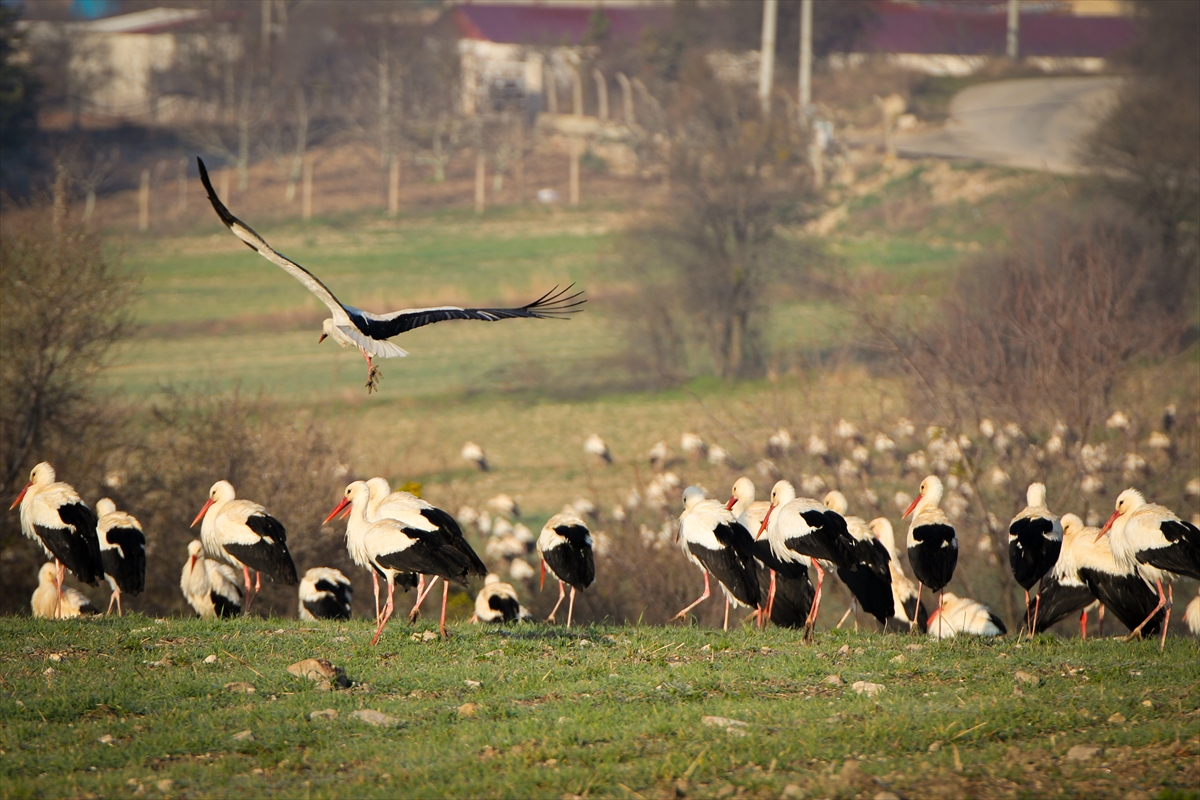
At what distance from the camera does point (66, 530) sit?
1098cm

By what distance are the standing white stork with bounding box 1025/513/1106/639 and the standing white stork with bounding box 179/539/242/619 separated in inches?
294

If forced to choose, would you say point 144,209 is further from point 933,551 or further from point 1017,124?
point 933,551

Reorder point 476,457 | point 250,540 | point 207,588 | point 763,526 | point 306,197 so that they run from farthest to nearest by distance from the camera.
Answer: point 306,197 < point 476,457 < point 207,588 < point 250,540 < point 763,526

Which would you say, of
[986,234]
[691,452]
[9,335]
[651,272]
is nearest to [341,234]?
[651,272]

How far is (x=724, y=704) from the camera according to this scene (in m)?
7.26

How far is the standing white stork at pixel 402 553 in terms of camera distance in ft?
28.6

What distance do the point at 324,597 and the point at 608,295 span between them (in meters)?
29.9

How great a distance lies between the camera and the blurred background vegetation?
19.7m

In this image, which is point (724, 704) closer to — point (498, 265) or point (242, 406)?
point (242, 406)

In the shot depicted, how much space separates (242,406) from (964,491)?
1156 cm

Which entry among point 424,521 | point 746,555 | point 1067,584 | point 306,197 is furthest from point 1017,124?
point 424,521

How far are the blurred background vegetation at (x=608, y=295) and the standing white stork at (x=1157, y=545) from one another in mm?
5648

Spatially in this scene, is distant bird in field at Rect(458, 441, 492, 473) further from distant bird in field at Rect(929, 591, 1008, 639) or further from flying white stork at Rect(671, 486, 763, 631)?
flying white stork at Rect(671, 486, 763, 631)

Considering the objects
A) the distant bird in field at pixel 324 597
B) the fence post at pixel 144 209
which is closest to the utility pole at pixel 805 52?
the fence post at pixel 144 209
